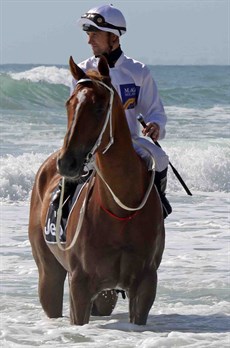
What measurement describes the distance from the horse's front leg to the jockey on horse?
584mm

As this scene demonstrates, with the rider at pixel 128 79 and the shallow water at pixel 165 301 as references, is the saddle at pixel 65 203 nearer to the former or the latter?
the rider at pixel 128 79

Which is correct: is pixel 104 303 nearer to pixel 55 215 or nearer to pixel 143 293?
pixel 55 215

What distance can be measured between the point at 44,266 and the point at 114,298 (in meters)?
0.48

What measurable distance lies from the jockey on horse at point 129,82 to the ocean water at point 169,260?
0.80m

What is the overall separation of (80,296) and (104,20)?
1.49 meters

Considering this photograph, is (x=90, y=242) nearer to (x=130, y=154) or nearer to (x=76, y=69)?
(x=130, y=154)

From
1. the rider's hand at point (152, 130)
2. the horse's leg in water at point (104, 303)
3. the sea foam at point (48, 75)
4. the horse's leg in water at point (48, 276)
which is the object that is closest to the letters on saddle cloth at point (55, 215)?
the horse's leg in water at point (48, 276)

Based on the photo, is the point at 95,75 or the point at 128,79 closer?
the point at 95,75

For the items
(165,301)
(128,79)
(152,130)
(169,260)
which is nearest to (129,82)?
(128,79)

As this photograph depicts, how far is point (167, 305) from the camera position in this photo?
7.39 meters

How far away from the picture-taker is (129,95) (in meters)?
5.96

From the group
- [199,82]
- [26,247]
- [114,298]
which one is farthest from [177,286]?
[199,82]

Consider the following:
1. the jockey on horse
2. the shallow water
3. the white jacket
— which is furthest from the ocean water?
the white jacket

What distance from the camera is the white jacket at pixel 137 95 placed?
5934 millimetres
